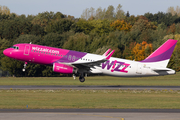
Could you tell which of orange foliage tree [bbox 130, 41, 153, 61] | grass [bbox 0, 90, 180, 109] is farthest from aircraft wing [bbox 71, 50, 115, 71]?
orange foliage tree [bbox 130, 41, 153, 61]

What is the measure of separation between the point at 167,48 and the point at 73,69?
17.0m

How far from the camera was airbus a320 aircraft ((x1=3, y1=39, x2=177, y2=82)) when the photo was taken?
51.8 m

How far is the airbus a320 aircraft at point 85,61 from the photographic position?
170 feet

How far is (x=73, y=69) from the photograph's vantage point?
170ft

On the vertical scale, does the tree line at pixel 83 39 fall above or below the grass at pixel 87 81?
above

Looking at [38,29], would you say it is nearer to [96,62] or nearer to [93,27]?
[93,27]

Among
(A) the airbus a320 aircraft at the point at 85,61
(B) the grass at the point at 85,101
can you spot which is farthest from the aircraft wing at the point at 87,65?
(B) the grass at the point at 85,101

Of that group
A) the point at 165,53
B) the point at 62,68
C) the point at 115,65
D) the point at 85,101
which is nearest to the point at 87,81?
the point at 115,65

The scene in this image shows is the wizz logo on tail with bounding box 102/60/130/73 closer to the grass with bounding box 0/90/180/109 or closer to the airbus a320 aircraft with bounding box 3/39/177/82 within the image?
the airbus a320 aircraft with bounding box 3/39/177/82

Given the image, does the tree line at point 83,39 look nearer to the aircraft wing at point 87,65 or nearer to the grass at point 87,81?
the grass at point 87,81

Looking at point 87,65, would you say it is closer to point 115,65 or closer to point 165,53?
point 115,65

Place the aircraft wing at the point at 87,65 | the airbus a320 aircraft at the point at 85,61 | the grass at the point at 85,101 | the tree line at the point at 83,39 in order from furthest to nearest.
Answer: the tree line at the point at 83,39 < the airbus a320 aircraft at the point at 85,61 < the aircraft wing at the point at 87,65 < the grass at the point at 85,101

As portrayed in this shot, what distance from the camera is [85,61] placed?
53.2 m

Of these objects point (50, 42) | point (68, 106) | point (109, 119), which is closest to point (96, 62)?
point (68, 106)
